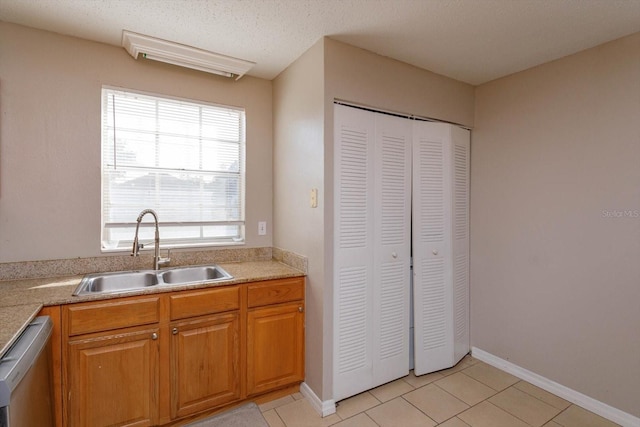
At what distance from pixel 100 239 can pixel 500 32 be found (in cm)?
301

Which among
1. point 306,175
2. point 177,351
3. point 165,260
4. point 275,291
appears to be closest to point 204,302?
point 177,351

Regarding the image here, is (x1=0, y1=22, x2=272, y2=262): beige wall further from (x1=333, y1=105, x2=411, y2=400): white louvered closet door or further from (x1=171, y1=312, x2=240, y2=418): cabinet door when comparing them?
(x1=333, y1=105, x2=411, y2=400): white louvered closet door

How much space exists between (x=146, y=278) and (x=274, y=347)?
40.7 inches

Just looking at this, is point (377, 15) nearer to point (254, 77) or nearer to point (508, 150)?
point (254, 77)

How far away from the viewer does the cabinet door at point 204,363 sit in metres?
1.87

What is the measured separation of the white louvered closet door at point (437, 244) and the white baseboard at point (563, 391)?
10.2 inches

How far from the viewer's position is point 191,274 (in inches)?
93.1

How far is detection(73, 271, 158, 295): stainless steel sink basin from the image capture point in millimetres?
2004

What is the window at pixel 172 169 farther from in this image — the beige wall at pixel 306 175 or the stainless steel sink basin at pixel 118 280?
the beige wall at pixel 306 175

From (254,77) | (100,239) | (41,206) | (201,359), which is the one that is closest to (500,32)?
(254,77)

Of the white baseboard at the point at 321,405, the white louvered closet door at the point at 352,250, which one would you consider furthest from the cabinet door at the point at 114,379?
the white louvered closet door at the point at 352,250

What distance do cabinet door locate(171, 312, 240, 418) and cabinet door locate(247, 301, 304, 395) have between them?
11 cm

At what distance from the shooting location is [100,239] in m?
2.15

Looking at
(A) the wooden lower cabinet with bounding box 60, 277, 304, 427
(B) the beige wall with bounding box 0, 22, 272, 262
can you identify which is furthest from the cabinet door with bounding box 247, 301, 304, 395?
(B) the beige wall with bounding box 0, 22, 272, 262
